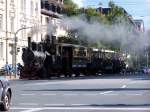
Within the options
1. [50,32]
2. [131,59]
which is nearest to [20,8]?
[50,32]

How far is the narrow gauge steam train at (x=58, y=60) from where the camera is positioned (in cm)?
5284

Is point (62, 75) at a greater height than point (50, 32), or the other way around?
point (50, 32)

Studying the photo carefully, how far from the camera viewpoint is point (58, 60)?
5641 centimetres

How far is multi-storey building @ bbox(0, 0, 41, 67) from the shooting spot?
70.7 meters

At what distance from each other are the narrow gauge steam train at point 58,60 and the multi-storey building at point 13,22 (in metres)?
7.96

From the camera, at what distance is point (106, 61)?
76375mm

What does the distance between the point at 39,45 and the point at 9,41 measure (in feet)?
61.0

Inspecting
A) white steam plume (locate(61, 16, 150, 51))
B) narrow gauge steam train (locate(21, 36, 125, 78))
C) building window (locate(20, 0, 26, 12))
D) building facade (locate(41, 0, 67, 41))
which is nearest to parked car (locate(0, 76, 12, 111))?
narrow gauge steam train (locate(21, 36, 125, 78))

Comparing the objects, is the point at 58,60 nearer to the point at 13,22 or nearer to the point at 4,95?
the point at 13,22

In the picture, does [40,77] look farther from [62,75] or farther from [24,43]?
[24,43]

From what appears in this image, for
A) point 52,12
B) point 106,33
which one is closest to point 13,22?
point 106,33

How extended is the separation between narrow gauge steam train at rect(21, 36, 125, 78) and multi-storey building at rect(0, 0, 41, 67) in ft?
26.1

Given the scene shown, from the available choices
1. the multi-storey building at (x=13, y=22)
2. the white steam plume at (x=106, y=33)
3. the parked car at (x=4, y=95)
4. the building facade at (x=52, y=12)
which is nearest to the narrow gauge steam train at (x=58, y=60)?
the white steam plume at (x=106, y=33)

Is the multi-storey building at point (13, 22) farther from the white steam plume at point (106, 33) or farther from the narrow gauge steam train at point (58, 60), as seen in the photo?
the narrow gauge steam train at point (58, 60)
